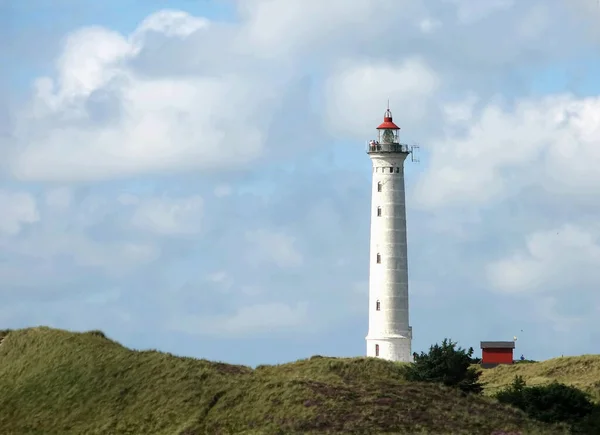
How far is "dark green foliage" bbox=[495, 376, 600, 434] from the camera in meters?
72.4

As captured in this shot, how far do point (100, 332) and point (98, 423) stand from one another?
13.4m

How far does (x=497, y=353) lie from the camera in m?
106

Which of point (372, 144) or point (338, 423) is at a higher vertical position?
point (372, 144)

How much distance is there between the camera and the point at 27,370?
257ft

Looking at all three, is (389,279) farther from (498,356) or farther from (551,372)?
(551,372)

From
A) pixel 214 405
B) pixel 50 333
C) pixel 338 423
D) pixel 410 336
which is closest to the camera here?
pixel 338 423

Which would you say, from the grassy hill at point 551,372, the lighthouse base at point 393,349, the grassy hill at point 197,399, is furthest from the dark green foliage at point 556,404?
the lighthouse base at point 393,349

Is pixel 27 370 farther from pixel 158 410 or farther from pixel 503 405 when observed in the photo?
pixel 503 405

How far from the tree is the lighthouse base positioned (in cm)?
1752

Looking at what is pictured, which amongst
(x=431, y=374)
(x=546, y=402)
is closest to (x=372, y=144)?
(x=431, y=374)

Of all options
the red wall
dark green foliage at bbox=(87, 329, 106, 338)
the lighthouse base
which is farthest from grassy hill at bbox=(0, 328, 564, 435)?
the red wall

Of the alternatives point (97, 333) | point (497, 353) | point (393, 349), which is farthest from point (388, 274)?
point (97, 333)

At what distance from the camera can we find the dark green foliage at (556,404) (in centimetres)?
7238

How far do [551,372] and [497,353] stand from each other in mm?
15319
